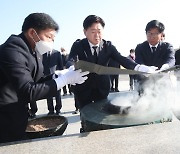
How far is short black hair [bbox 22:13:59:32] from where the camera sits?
2152mm

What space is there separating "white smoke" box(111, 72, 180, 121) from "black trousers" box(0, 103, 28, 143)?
1.06 m

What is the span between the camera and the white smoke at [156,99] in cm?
257

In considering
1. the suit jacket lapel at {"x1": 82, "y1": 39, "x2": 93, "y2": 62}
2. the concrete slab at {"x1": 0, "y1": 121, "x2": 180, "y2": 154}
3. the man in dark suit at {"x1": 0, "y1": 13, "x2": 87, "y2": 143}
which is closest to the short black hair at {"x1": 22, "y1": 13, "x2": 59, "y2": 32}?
the man in dark suit at {"x1": 0, "y1": 13, "x2": 87, "y2": 143}

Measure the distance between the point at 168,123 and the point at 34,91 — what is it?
50.9 inches

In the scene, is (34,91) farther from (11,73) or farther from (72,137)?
(72,137)

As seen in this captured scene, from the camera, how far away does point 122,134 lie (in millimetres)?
2170

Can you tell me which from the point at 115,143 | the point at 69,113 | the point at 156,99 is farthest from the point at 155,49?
the point at 69,113

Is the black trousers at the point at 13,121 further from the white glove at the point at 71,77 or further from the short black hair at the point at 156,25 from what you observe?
the short black hair at the point at 156,25

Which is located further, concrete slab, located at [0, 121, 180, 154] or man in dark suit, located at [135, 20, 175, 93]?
man in dark suit, located at [135, 20, 175, 93]

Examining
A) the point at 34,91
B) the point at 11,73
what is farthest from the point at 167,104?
the point at 11,73

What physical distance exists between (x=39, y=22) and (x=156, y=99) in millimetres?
1562

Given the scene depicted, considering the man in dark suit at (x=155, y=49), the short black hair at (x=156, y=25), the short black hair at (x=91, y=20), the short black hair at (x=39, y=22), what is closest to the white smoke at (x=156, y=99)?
the man in dark suit at (x=155, y=49)

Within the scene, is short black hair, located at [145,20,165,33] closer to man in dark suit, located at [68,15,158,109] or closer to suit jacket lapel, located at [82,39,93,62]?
man in dark suit, located at [68,15,158,109]

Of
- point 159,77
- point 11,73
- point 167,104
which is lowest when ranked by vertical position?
point 167,104
